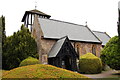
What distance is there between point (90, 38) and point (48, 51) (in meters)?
11.3

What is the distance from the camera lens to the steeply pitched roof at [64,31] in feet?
84.8

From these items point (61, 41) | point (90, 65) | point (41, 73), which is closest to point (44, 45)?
point (61, 41)

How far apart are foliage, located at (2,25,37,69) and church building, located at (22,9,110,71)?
1932 mm

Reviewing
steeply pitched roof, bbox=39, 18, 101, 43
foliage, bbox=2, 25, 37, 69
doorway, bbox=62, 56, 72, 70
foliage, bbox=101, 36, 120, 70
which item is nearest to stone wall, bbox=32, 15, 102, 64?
steeply pitched roof, bbox=39, 18, 101, 43

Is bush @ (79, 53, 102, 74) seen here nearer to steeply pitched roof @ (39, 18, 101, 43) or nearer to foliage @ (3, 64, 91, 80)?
steeply pitched roof @ (39, 18, 101, 43)

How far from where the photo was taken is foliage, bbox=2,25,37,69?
22.0 metres

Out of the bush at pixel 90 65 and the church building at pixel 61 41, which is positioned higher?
the church building at pixel 61 41

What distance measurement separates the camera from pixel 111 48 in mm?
20766

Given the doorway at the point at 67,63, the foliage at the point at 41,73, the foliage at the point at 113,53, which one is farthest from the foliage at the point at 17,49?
the foliage at the point at 41,73

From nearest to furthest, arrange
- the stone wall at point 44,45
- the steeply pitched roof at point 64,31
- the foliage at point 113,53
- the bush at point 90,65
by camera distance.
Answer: the foliage at point 113,53 → the bush at point 90,65 → the stone wall at point 44,45 → the steeply pitched roof at point 64,31

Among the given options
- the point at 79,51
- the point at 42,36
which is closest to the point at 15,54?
the point at 42,36

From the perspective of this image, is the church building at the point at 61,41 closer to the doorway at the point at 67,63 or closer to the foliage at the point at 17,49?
the doorway at the point at 67,63

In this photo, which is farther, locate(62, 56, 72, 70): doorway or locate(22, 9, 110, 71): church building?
locate(62, 56, 72, 70): doorway

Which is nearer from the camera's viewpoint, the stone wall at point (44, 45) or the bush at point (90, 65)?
the bush at point (90, 65)
